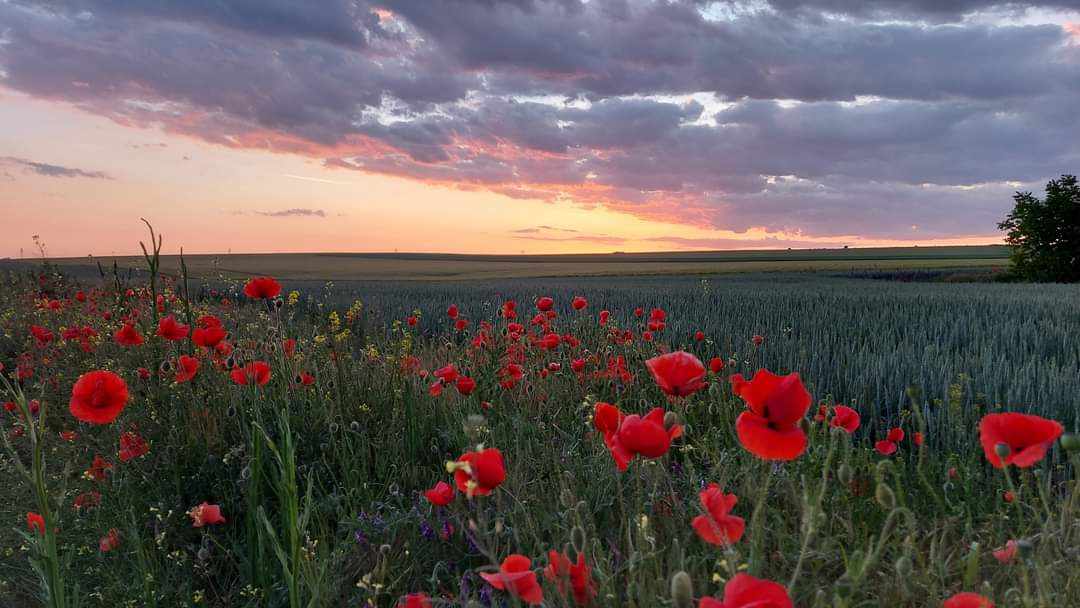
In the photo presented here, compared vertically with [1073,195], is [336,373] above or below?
below

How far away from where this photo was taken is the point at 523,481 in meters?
2.42

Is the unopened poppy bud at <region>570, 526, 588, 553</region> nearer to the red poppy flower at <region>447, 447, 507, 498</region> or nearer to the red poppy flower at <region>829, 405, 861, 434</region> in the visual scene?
the red poppy flower at <region>447, 447, 507, 498</region>

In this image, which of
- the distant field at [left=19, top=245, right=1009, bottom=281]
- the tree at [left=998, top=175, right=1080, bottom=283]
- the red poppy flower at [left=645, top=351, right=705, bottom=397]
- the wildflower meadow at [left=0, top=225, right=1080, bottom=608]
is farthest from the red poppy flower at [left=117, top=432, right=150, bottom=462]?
the tree at [left=998, top=175, right=1080, bottom=283]

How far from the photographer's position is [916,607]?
5.67 feet

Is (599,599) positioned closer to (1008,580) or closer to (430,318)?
(1008,580)

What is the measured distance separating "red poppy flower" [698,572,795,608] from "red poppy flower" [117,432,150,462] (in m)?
2.42

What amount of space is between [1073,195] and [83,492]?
1195 inches

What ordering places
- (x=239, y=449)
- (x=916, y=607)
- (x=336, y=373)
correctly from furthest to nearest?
(x=336, y=373) < (x=239, y=449) < (x=916, y=607)

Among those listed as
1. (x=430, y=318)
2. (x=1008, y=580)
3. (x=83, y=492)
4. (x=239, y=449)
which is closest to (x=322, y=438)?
(x=239, y=449)

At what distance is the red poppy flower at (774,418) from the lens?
3.44ft

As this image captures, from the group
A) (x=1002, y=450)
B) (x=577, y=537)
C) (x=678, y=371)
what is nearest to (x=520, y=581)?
(x=577, y=537)

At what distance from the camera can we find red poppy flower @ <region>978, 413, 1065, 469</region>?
1151 mm

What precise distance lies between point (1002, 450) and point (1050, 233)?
1151 inches

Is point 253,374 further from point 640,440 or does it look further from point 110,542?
point 640,440
